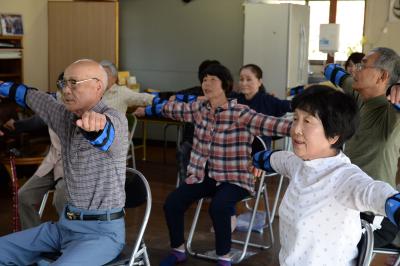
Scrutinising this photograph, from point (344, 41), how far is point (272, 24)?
5.19ft

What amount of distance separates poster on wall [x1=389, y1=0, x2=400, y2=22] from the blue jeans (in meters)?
6.75

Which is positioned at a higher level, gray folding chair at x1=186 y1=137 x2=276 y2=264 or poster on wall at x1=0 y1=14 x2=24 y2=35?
poster on wall at x1=0 y1=14 x2=24 y2=35

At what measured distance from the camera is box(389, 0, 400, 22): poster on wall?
27.3ft

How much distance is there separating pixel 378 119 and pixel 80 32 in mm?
5049

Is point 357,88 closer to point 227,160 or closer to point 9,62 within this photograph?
point 227,160

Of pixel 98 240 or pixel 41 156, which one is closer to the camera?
pixel 98 240

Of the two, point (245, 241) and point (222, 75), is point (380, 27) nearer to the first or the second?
point (222, 75)

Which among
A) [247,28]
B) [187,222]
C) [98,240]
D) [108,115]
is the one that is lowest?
[187,222]

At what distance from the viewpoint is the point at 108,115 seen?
2.48 meters

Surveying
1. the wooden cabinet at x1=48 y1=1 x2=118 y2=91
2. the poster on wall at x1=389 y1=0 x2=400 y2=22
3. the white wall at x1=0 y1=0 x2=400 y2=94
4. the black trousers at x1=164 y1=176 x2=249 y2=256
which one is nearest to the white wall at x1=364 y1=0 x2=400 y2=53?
the poster on wall at x1=389 y1=0 x2=400 y2=22

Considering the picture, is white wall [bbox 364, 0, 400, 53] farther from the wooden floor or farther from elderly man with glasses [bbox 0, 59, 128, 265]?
elderly man with glasses [bbox 0, 59, 128, 265]

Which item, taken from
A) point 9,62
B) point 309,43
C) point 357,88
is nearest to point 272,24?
point 309,43

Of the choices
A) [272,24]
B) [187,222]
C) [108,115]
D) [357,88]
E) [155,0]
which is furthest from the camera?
[155,0]

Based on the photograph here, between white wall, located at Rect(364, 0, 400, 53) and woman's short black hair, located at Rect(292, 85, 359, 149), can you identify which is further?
white wall, located at Rect(364, 0, 400, 53)
